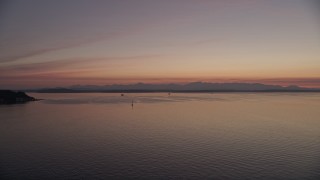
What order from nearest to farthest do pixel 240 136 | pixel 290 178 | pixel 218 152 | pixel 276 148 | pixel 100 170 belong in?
pixel 290 178, pixel 100 170, pixel 218 152, pixel 276 148, pixel 240 136

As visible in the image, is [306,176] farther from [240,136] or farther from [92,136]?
[92,136]

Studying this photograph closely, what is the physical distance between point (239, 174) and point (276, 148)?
12849 mm

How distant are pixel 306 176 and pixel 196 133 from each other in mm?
23022

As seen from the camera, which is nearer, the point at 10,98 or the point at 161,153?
the point at 161,153

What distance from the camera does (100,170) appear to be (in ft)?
91.0

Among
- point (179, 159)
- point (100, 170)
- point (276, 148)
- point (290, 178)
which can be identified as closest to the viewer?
point (290, 178)

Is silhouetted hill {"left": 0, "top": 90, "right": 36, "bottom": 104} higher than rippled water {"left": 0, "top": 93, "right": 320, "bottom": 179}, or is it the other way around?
silhouetted hill {"left": 0, "top": 90, "right": 36, "bottom": 104}

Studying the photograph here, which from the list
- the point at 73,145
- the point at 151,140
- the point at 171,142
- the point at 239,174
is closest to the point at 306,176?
the point at 239,174

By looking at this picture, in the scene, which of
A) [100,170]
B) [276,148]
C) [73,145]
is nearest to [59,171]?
[100,170]

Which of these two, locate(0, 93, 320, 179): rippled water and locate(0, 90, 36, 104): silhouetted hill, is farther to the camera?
locate(0, 90, 36, 104): silhouetted hill

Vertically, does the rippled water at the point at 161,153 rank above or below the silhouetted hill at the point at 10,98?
below

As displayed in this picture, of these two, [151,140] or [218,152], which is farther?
[151,140]

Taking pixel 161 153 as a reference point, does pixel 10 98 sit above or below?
above

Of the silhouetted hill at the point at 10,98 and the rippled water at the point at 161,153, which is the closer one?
the rippled water at the point at 161,153
